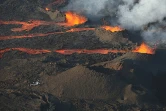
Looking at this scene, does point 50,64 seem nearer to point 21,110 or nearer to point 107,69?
point 107,69

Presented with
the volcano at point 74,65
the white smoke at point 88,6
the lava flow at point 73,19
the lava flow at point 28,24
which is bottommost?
the volcano at point 74,65

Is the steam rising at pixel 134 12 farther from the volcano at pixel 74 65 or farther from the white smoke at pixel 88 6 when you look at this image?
the volcano at pixel 74 65

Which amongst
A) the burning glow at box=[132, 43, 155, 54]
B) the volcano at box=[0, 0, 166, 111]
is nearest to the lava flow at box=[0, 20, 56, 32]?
the volcano at box=[0, 0, 166, 111]

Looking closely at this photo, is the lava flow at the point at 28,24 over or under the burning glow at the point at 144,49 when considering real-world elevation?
over

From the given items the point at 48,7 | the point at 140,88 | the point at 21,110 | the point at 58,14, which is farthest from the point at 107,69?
the point at 48,7

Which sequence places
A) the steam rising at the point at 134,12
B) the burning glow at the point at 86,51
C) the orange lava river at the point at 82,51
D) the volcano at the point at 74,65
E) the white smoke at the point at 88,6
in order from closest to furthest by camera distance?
the volcano at the point at 74,65 < the orange lava river at the point at 82,51 < the burning glow at the point at 86,51 < the steam rising at the point at 134,12 < the white smoke at the point at 88,6

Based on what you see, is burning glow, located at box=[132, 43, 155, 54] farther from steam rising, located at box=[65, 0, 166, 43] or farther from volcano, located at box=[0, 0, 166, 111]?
steam rising, located at box=[65, 0, 166, 43]

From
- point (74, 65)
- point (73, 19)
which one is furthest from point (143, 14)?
point (74, 65)

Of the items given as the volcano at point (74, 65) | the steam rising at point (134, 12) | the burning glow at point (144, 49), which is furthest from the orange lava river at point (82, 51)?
the steam rising at point (134, 12)
